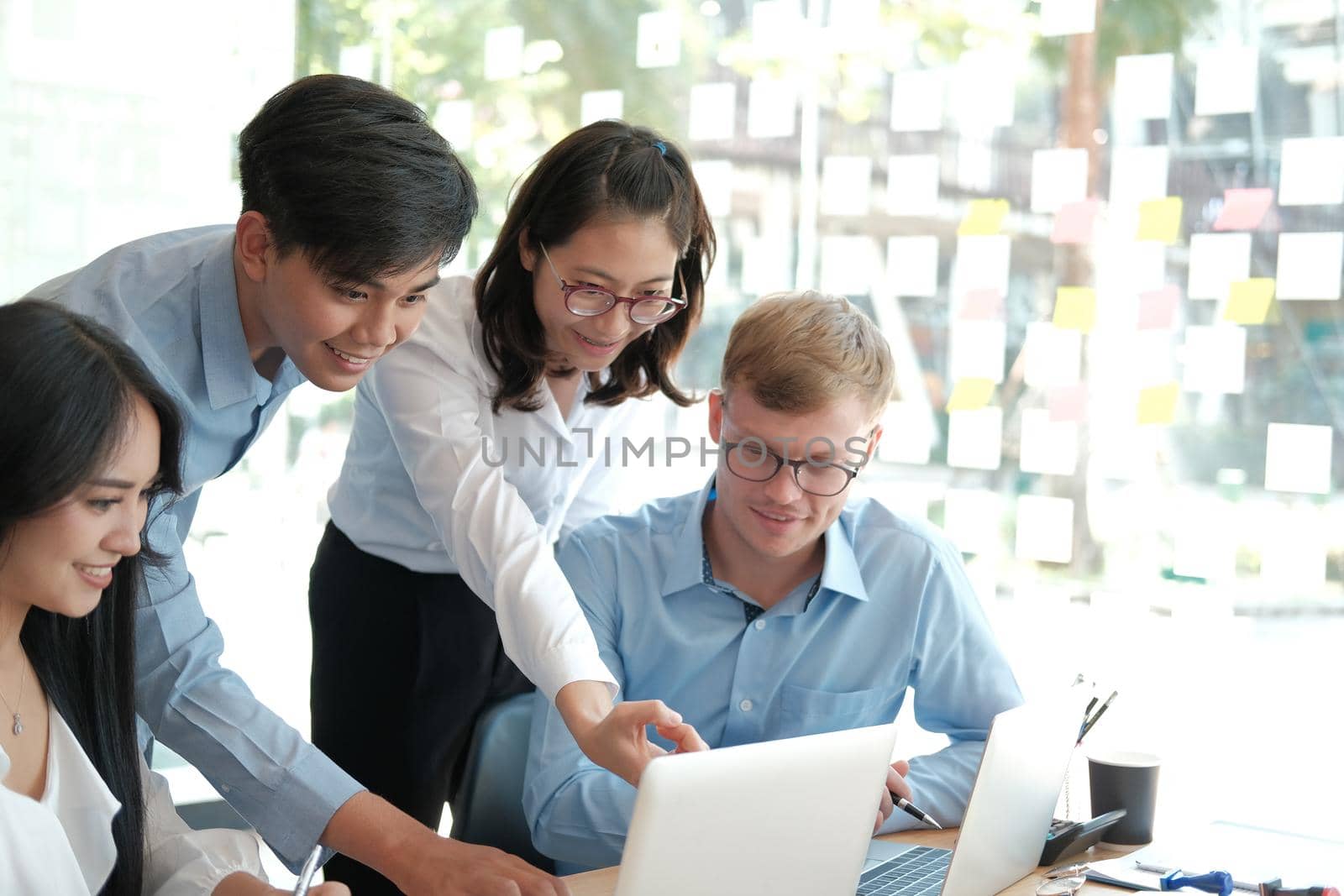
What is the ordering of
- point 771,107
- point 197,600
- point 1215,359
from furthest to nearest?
1. point 771,107
2. point 1215,359
3. point 197,600

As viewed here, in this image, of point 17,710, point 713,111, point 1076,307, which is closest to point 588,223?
point 17,710

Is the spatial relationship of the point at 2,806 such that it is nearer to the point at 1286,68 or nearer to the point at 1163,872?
the point at 1163,872

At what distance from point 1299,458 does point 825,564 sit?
1452 mm

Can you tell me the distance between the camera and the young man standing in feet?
5.84

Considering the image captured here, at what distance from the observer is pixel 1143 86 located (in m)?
2.88

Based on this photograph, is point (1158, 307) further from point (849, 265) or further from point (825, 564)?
point (825, 564)

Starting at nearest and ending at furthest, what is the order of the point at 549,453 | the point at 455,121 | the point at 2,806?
1. the point at 2,806
2. the point at 549,453
3. the point at 455,121

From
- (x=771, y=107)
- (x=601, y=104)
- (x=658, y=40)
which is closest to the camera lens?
(x=771, y=107)

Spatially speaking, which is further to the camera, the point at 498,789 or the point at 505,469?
the point at 505,469

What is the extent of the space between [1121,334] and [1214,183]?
37 centimetres

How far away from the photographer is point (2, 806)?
1.17m

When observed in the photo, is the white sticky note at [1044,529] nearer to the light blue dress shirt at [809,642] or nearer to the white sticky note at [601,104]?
the light blue dress shirt at [809,642]

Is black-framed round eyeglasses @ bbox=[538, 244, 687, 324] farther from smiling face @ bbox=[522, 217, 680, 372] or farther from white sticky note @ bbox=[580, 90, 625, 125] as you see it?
white sticky note @ bbox=[580, 90, 625, 125]

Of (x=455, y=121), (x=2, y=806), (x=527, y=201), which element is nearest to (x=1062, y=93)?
(x=527, y=201)
